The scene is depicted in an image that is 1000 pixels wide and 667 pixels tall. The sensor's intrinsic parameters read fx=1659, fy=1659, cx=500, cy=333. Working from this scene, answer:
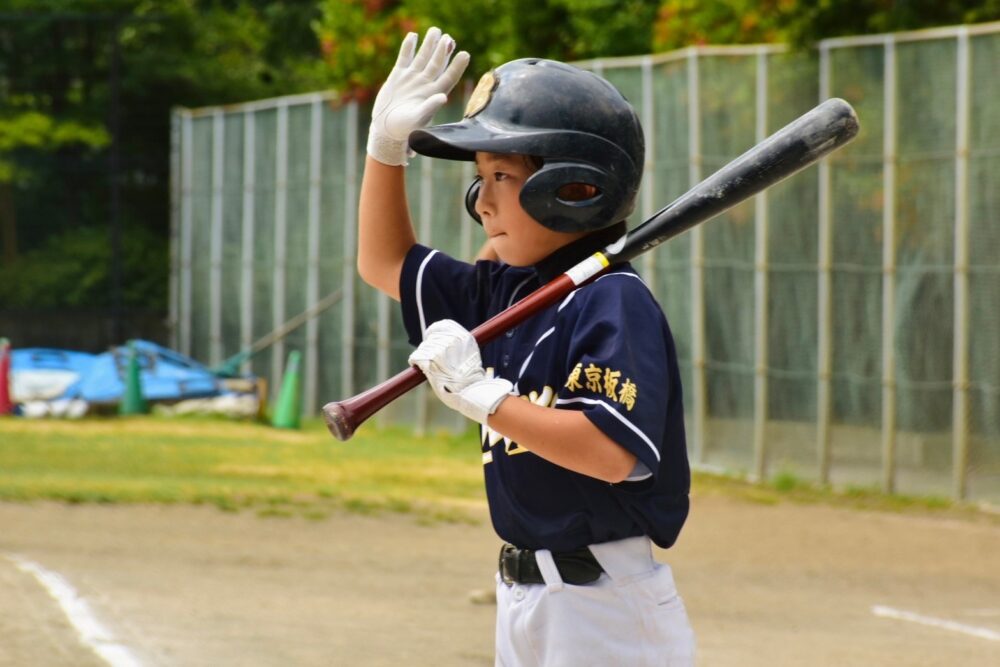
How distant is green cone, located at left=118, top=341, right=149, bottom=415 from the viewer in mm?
17250

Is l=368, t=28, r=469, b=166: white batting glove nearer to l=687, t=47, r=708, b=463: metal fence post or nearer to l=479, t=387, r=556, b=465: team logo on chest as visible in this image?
l=479, t=387, r=556, b=465: team logo on chest

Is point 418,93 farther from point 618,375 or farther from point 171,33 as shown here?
point 171,33

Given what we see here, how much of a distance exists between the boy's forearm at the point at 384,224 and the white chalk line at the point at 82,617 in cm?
270

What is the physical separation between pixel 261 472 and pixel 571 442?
10209mm

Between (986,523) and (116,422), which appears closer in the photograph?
(986,523)

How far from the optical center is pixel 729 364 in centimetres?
1302

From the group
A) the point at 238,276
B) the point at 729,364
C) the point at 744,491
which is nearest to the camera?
the point at 744,491

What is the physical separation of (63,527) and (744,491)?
5.04 metres

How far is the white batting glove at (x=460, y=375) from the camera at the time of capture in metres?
2.88

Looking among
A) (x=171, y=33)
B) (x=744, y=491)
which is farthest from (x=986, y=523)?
(x=171, y=33)

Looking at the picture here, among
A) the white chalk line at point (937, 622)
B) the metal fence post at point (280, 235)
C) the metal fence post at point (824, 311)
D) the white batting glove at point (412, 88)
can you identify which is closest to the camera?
the white batting glove at point (412, 88)

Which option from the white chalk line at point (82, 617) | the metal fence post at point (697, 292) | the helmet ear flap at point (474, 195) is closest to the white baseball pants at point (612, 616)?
the helmet ear flap at point (474, 195)

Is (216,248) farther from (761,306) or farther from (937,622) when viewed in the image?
(937,622)

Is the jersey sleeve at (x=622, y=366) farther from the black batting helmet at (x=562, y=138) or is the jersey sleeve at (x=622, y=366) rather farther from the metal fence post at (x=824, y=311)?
the metal fence post at (x=824, y=311)
